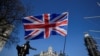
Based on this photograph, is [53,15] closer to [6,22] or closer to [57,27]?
[57,27]

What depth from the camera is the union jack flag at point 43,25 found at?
46.8ft

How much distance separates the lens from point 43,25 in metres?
14.8

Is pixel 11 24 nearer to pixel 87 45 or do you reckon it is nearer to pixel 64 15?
pixel 64 15

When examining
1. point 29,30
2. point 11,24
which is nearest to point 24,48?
point 29,30

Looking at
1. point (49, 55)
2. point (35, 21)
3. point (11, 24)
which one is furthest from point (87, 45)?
point (49, 55)

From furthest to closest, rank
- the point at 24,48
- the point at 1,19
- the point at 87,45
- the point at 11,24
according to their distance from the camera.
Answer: the point at 87,45 < the point at 11,24 < the point at 1,19 < the point at 24,48

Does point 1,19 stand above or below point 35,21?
above

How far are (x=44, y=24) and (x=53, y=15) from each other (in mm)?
792

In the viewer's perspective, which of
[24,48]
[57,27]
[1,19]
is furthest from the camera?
[1,19]

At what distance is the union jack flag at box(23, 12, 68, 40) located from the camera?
14.3 meters

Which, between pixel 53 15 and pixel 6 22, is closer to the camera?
pixel 53 15

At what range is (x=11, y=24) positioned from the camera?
26297mm

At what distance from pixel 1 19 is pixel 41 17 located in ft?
33.8

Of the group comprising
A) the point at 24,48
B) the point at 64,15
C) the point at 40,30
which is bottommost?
the point at 24,48
